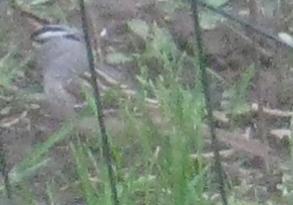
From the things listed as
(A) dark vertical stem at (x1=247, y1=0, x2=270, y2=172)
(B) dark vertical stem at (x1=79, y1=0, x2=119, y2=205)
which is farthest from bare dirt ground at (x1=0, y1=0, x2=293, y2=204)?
(B) dark vertical stem at (x1=79, y1=0, x2=119, y2=205)

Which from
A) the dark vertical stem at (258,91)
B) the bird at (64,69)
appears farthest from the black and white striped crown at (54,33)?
the dark vertical stem at (258,91)

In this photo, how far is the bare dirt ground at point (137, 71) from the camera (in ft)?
8.90

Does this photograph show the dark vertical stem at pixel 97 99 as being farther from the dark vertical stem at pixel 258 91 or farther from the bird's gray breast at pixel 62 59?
the bird's gray breast at pixel 62 59

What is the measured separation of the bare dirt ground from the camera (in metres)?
2.71

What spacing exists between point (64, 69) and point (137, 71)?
20 centimetres

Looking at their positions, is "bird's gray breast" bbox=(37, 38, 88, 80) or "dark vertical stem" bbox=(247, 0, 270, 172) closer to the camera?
"dark vertical stem" bbox=(247, 0, 270, 172)

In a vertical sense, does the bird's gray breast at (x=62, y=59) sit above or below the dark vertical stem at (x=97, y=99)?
below

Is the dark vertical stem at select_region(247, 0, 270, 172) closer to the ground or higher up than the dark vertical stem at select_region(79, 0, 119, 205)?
closer to the ground

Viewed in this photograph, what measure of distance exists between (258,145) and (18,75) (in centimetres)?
79

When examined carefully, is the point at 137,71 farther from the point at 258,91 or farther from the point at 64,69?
the point at 258,91

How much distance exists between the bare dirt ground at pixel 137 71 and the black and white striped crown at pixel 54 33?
48 millimetres

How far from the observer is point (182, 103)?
2.47 m

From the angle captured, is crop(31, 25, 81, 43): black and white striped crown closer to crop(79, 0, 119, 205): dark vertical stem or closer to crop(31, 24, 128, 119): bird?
crop(31, 24, 128, 119): bird

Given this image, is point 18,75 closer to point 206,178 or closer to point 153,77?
point 153,77
